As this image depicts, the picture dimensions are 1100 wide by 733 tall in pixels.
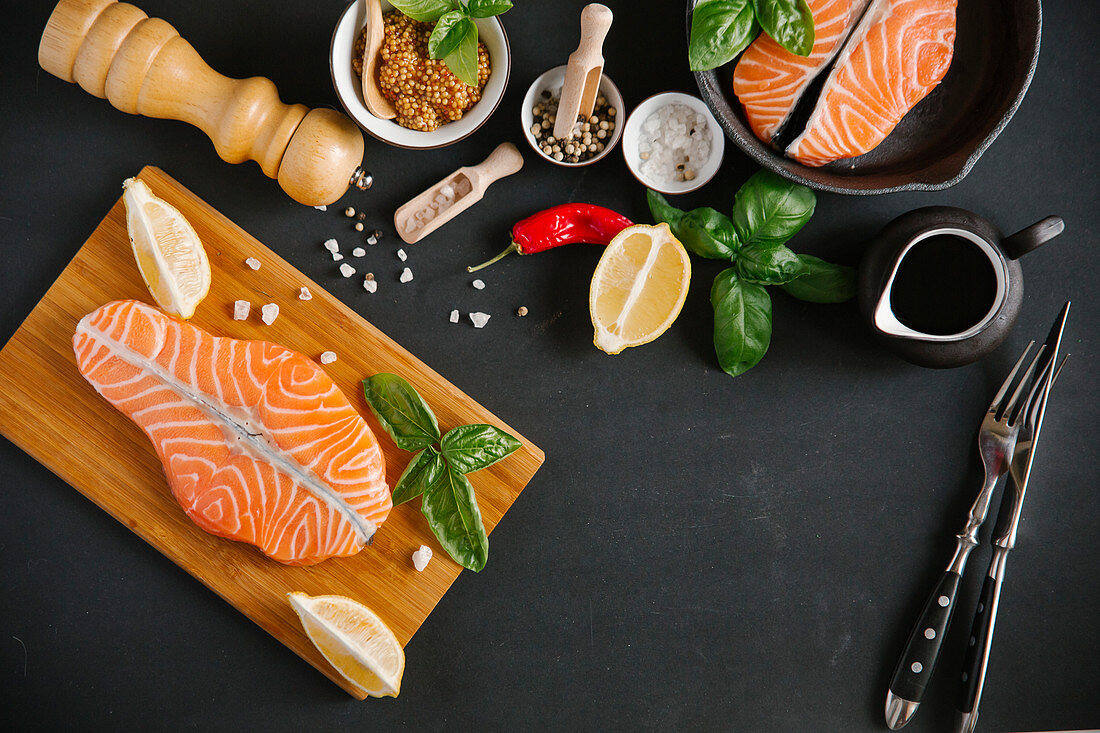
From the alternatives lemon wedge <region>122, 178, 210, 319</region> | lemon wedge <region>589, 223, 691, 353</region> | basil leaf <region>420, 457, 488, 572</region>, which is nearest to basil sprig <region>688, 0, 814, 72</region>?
lemon wedge <region>589, 223, 691, 353</region>

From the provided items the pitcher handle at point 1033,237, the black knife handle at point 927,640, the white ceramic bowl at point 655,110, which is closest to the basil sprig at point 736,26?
the white ceramic bowl at point 655,110

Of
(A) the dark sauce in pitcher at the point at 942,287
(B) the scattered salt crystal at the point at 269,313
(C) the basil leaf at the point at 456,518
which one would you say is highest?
(A) the dark sauce in pitcher at the point at 942,287

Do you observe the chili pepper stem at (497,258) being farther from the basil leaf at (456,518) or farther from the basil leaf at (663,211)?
the basil leaf at (456,518)

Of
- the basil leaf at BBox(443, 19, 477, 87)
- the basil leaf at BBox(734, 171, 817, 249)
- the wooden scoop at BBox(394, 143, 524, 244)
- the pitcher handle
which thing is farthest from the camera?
the wooden scoop at BBox(394, 143, 524, 244)

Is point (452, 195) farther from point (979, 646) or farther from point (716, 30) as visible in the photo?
point (979, 646)

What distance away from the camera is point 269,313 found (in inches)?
62.3

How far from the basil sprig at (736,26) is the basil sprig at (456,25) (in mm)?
399

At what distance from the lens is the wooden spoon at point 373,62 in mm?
1421

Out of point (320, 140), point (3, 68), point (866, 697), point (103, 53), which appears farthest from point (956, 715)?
point (3, 68)

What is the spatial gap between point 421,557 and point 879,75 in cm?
147

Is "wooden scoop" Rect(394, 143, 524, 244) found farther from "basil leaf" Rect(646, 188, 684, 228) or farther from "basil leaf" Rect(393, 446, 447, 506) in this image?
"basil leaf" Rect(393, 446, 447, 506)

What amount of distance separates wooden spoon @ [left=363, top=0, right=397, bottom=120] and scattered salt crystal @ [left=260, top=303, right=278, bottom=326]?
0.52 m

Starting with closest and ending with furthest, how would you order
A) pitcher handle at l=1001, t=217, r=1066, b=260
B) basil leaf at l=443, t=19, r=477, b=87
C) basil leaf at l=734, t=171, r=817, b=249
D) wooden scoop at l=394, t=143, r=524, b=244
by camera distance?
1. pitcher handle at l=1001, t=217, r=1066, b=260
2. basil leaf at l=443, t=19, r=477, b=87
3. basil leaf at l=734, t=171, r=817, b=249
4. wooden scoop at l=394, t=143, r=524, b=244

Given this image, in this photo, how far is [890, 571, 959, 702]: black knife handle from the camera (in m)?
1.61
